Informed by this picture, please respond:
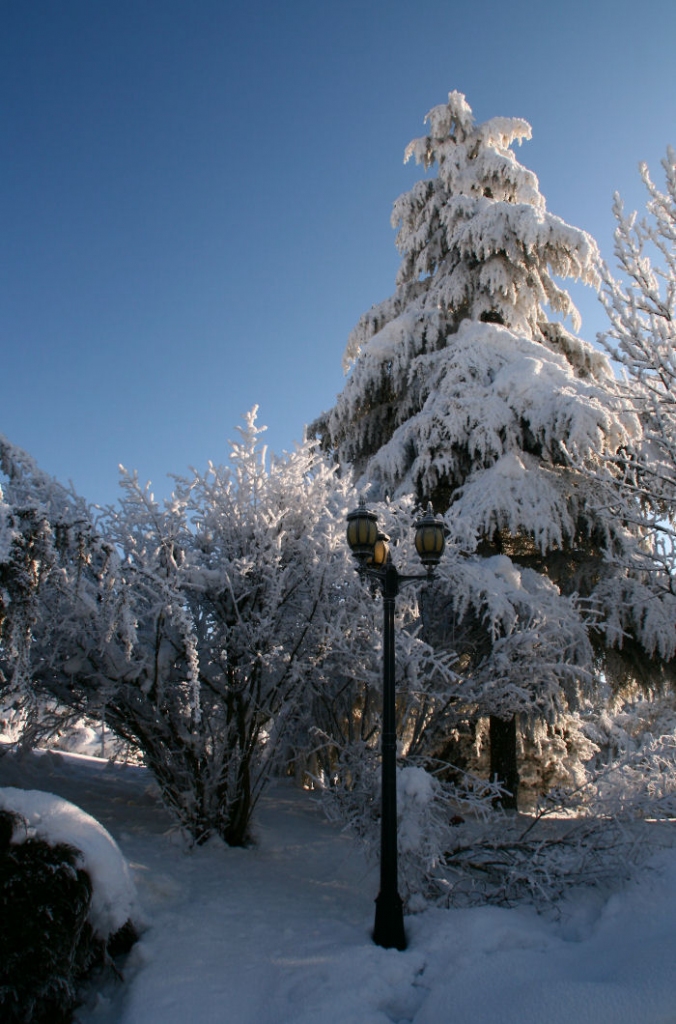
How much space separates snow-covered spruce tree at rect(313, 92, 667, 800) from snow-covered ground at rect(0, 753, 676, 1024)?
2660mm

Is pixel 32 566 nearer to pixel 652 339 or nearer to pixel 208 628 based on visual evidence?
pixel 208 628

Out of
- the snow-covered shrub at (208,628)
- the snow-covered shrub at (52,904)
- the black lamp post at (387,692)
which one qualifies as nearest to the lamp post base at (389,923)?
the black lamp post at (387,692)

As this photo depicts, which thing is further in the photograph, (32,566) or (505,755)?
(505,755)

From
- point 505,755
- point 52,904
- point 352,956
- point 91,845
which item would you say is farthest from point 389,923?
point 505,755

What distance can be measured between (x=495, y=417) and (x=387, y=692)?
19.2ft

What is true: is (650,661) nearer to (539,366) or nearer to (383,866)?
(539,366)

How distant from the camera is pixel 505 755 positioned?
10055 mm

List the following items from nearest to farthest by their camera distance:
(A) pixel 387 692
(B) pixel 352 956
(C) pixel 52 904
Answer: (C) pixel 52 904 → (B) pixel 352 956 → (A) pixel 387 692

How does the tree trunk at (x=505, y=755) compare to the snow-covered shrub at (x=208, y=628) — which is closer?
the snow-covered shrub at (x=208, y=628)

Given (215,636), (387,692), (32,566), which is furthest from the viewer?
(215,636)

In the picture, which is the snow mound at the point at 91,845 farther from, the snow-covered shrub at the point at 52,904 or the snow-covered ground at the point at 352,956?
the snow-covered ground at the point at 352,956

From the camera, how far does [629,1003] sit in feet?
10.8

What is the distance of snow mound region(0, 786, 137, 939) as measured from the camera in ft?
13.9

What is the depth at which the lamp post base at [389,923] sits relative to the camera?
479 cm
